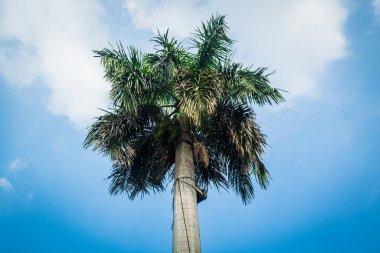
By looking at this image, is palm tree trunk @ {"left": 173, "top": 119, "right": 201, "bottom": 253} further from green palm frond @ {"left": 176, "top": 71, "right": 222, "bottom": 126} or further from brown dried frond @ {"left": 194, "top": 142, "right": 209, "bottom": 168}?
green palm frond @ {"left": 176, "top": 71, "right": 222, "bottom": 126}

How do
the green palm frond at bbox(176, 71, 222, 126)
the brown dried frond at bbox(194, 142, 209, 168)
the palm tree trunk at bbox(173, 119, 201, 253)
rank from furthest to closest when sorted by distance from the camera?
the brown dried frond at bbox(194, 142, 209, 168)
the green palm frond at bbox(176, 71, 222, 126)
the palm tree trunk at bbox(173, 119, 201, 253)

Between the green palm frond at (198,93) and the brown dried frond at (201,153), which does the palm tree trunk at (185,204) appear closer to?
the brown dried frond at (201,153)

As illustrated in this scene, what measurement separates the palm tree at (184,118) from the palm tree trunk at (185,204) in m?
0.04

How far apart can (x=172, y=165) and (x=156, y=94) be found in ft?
7.58

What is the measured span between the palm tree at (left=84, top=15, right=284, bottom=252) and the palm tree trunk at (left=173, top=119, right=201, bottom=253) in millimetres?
37

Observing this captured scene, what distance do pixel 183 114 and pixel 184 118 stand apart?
0.66 feet

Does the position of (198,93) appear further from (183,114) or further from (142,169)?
(142,169)

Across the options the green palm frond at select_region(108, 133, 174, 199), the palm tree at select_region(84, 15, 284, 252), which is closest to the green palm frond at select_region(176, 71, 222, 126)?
the palm tree at select_region(84, 15, 284, 252)

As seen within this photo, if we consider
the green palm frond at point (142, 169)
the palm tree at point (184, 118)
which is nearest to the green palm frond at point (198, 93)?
the palm tree at point (184, 118)

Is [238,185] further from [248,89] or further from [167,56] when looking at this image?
[167,56]

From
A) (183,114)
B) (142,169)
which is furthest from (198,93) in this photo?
(142,169)

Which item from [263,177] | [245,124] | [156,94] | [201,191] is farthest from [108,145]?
[263,177]

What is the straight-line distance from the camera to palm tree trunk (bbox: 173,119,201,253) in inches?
295

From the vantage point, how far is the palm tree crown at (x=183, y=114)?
32.2 ft
